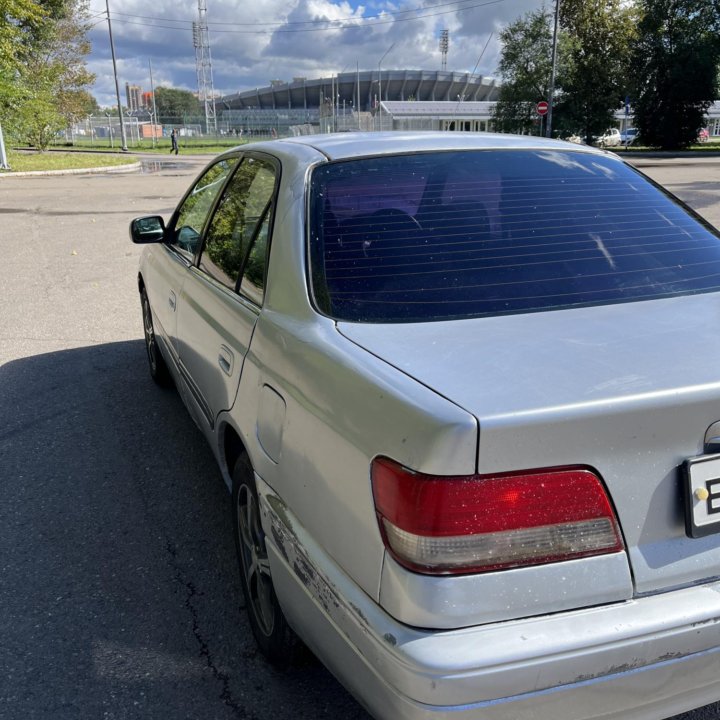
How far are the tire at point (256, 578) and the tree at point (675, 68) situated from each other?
164 ft

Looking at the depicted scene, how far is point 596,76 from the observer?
47.8 m

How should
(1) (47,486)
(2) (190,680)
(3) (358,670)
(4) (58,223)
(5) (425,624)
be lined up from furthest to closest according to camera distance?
(4) (58,223) → (1) (47,486) → (2) (190,680) → (3) (358,670) → (5) (425,624)

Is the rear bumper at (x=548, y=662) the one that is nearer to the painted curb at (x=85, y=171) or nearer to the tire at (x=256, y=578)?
the tire at (x=256, y=578)

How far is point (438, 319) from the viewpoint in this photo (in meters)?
2.03

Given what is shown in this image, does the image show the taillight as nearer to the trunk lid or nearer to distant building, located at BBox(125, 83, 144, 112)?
the trunk lid

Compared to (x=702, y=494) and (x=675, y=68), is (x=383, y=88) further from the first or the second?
(x=702, y=494)

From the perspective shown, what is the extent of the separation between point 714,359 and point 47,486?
3.19m

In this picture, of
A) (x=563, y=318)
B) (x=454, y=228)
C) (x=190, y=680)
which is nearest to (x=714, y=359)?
(x=563, y=318)

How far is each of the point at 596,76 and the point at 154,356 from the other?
50.0m

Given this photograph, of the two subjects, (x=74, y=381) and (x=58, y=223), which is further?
(x=58, y=223)

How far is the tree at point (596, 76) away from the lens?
47438mm

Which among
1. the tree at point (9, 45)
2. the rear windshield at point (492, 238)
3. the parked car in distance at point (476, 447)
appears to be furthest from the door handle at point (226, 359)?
the tree at point (9, 45)

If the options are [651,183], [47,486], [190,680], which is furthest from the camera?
[47,486]

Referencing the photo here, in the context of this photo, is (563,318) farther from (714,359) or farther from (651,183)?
(651,183)
